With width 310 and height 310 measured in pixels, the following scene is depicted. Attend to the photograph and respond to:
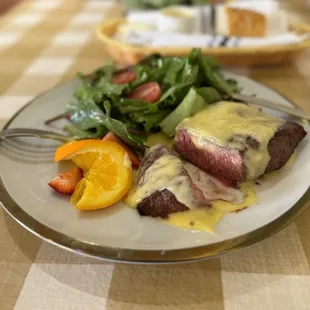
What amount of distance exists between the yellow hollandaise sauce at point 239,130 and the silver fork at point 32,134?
402 millimetres

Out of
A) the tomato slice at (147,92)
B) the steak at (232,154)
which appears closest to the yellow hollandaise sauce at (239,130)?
the steak at (232,154)

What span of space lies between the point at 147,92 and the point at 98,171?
455 mm

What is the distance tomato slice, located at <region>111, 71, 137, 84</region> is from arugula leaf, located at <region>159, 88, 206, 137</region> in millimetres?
281

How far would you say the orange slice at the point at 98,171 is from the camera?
0.95 metres

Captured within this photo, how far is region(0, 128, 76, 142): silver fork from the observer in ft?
3.95

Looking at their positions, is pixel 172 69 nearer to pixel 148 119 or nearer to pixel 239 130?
pixel 148 119

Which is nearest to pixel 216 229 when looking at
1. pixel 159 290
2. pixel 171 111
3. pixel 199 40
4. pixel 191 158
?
pixel 159 290

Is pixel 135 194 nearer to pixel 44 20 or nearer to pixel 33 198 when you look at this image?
pixel 33 198

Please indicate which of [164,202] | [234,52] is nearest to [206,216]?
[164,202]

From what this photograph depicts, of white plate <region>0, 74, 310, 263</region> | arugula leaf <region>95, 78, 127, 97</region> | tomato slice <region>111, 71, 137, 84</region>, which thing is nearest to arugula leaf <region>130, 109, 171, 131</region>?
arugula leaf <region>95, 78, 127, 97</region>

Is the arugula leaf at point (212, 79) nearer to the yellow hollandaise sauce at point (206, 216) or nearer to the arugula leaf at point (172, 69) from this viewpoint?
the arugula leaf at point (172, 69)

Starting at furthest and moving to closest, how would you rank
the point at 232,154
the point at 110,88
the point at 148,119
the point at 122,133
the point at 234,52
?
the point at 234,52
the point at 110,88
the point at 148,119
the point at 122,133
the point at 232,154

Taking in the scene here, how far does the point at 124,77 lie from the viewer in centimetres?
152

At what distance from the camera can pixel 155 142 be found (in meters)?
1.27
